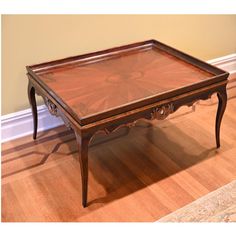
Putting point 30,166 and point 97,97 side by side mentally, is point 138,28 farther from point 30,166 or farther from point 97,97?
point 30,166

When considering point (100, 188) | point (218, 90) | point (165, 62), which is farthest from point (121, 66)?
point (100, 188)

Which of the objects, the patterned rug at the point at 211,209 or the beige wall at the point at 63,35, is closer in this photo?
the patterned rug at the point at 211,209

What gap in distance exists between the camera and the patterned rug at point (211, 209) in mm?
1539

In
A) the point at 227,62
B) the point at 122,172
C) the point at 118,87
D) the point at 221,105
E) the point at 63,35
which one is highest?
the point at 63,35

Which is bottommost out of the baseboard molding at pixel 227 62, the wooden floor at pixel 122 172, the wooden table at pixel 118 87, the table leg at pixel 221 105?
the wooden floor at pixel 122 172

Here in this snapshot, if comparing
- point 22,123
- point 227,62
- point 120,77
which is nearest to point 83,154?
point 120,77

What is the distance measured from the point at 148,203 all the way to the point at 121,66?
746 mm

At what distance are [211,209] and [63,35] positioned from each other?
123 centimetres

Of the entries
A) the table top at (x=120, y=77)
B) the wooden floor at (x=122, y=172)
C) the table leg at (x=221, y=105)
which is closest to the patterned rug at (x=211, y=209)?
the wooden floor at (x=122, y=172)

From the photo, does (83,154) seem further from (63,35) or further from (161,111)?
(63,35)

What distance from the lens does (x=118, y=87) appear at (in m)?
1.68

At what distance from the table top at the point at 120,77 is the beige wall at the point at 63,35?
150 mm

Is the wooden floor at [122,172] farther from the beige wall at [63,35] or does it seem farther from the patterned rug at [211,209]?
the beige wall at [63,35]

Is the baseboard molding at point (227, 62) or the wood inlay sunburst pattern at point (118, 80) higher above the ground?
the wood inlay sunburst pattern at point (118, 80)
